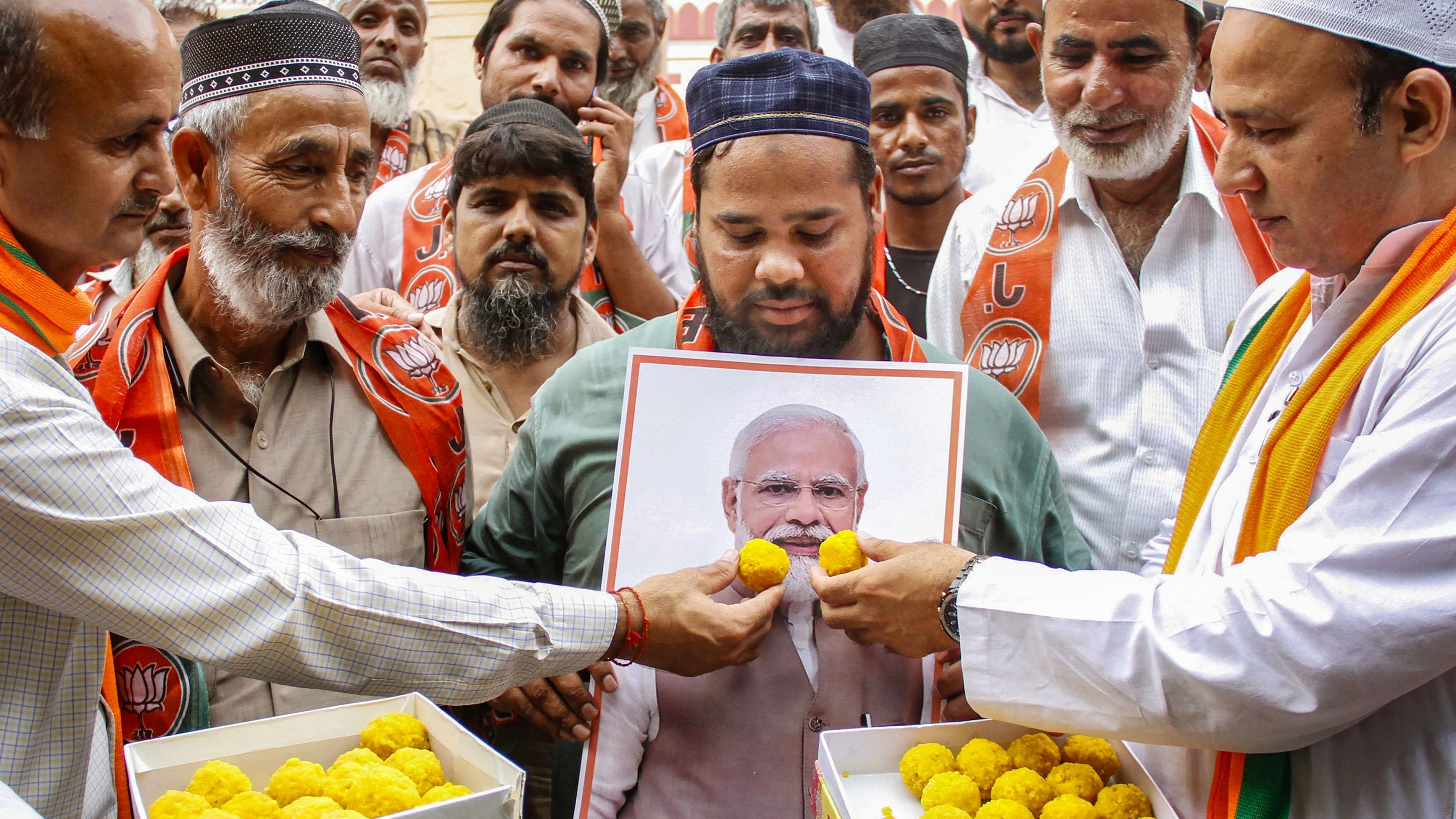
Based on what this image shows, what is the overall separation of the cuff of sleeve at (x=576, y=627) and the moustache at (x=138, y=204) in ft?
3.17

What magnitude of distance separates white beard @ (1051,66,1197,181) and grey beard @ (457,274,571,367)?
1623mm

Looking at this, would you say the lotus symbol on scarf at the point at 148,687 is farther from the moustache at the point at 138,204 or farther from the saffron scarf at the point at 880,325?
the saffron scarf at the point at 880,325

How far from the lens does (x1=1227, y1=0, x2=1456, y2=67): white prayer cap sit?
1741 millimetres

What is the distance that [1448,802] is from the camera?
165 cm

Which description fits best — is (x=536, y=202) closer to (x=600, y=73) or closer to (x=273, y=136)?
(x=273, y=136)

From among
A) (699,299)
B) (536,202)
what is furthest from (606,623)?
(536,202)

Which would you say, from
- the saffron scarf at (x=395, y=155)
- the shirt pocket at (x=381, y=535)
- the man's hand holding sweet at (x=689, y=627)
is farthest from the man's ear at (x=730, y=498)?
the saffron scarf at (x=395, y=155)

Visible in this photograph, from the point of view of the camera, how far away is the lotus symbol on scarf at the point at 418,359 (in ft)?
9.12

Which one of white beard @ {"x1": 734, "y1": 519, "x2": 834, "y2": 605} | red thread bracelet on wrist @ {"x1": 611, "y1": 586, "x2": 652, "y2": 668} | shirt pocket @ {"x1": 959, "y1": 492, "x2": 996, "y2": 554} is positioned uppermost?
shirt pocket @ {"x1": 959, "y1": 492, "x2": 996, "y2": 554}

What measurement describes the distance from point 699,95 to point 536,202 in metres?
1.18

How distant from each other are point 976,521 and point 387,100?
4.06 m

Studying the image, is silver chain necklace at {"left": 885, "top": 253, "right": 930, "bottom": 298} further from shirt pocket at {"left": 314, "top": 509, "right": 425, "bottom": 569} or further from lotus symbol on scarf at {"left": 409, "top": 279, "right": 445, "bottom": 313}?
shirt pocket at {"left": 314, "top": 509, "right": 425, "bottom": 569}

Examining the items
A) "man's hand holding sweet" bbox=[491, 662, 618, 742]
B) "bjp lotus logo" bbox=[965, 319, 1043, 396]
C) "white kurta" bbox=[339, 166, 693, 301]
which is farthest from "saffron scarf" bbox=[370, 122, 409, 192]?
"man's hand holding sweet" bbox=[491, 662, 618, 742]

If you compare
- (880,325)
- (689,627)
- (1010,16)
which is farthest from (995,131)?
(689,627)
